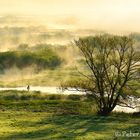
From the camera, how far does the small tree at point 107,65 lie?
58.6m

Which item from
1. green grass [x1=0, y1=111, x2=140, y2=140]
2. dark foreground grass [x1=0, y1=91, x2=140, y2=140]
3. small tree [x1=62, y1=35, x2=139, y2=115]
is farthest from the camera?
small tree [x1=62, y1=35, x2=139, y2=115]

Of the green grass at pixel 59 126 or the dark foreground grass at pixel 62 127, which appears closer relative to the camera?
the dark foreground grass at pixel 62 127

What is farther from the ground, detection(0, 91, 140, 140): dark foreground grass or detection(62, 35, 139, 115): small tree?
detection(62, 35, 139, 115): small tree

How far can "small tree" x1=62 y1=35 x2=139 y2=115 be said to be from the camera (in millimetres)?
58625

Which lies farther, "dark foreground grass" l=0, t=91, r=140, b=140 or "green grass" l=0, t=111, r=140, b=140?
"green grass" l=0, t=111, r=140, b=140

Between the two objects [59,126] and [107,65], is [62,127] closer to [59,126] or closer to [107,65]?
[59,126]

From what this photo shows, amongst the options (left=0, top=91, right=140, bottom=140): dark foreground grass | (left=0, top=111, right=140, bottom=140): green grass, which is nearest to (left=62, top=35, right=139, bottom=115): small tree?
(left=0, top=91, right=140, bottom=140): dark foreground grass

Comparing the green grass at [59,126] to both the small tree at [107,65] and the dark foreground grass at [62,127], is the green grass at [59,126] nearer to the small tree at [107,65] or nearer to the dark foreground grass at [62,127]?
the dark foreground grass at [62,127]

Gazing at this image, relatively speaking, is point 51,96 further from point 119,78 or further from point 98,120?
point 98,120

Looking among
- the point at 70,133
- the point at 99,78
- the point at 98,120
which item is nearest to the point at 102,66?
the point at 99,78

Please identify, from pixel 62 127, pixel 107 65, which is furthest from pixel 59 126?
pixel 107 65

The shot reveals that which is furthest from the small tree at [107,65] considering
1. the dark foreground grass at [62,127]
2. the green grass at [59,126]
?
the green grass at [59,126]

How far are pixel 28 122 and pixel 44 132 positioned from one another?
6992mm

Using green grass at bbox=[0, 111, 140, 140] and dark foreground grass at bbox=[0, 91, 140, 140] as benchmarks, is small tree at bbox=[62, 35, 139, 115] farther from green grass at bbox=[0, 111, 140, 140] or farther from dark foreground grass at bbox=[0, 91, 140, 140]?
green grass at bbox=[0, 111, 140, 140]
